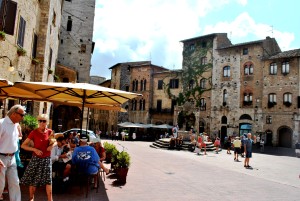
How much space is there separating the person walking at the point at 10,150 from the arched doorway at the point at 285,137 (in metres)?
30.2

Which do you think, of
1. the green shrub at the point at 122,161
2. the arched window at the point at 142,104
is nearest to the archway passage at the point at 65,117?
the arched window at the point at 142,104

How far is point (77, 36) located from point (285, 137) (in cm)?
2644

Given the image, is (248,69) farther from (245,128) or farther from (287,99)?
(245,128)

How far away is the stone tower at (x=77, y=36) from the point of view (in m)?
30.4

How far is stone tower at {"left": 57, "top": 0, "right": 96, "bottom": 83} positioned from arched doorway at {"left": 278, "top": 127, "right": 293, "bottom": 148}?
75.7 ft

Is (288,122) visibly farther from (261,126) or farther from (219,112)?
(219,112)

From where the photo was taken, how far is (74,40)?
30734mm

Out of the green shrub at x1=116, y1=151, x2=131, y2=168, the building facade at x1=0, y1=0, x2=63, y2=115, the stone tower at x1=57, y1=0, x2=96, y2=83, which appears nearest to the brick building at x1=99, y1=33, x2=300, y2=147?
the stone tower at x1=57, y1=0, x2=96, y2=83

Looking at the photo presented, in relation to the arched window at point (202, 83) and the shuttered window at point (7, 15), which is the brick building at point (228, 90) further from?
the shuttered window at point (7, 15)

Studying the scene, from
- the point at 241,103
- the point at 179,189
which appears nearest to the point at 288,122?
the point at 241,103

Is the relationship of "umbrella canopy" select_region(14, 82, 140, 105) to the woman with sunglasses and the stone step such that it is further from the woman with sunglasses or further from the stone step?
the stone step

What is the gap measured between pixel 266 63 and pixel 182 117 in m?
13.1

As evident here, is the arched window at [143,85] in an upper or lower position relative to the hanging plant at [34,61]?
upper

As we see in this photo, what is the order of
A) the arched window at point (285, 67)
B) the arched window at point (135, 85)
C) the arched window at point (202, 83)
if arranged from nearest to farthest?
the arched window at point (285, 67), the arched window at point (202, 83), the arched window at point (135, 85)
